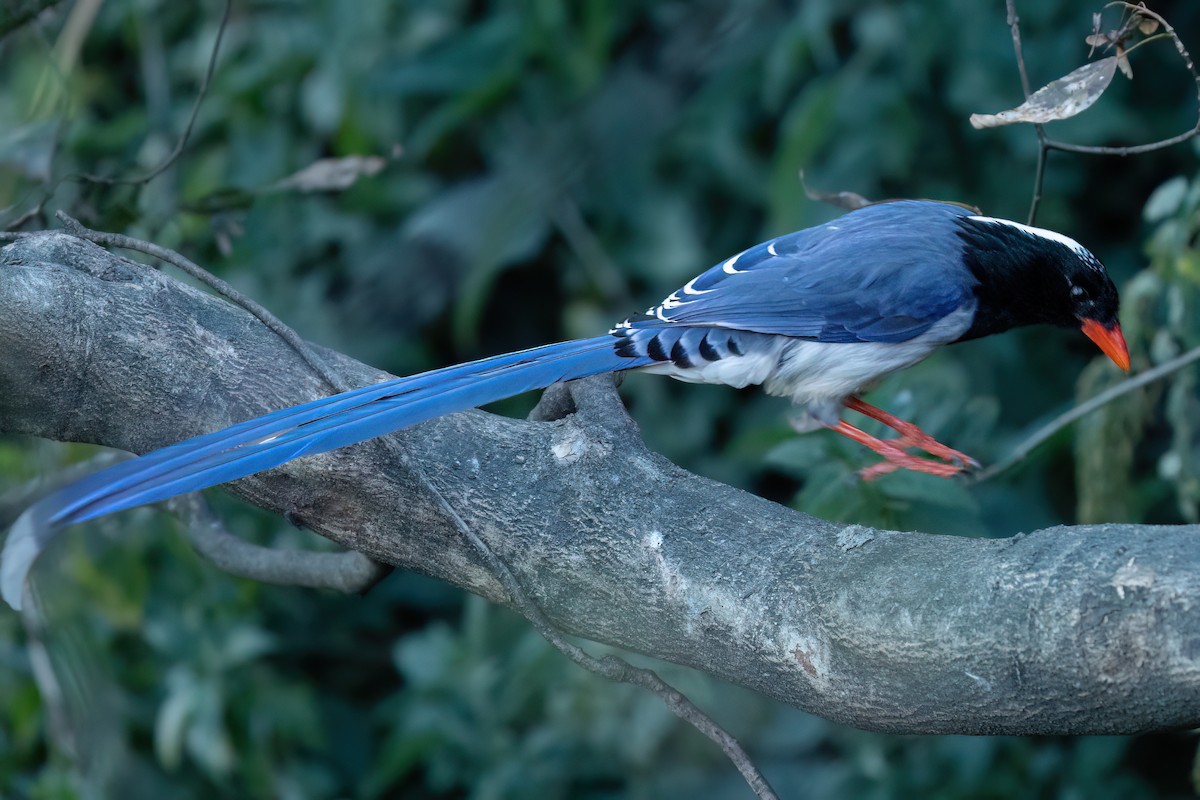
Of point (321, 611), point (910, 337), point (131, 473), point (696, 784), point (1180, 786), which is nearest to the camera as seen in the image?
point (131, 473)

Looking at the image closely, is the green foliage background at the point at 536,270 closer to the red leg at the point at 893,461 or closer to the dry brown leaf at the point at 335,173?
the dry brown leaf at the point at 335,173

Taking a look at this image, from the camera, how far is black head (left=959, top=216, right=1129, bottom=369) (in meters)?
2.15

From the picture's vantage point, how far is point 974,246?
2180mm

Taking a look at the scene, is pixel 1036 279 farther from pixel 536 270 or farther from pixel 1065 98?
pixel 536 270

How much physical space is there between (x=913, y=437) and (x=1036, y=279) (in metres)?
0.37

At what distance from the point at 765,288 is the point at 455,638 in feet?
5.55

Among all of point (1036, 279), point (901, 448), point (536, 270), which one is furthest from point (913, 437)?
point (536, 270)

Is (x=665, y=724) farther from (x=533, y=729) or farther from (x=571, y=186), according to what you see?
(x=571, y=186)

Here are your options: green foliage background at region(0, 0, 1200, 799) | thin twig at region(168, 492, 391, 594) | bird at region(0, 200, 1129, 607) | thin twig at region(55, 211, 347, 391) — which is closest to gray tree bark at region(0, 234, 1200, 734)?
thin twig at region(55, 211, 347, 391)

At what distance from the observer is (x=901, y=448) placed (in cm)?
214

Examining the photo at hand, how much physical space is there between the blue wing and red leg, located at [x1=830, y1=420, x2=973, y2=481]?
177 mm

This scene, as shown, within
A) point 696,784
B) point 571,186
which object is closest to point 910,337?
point 571,186

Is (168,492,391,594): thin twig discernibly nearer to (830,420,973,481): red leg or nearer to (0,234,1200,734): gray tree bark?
(0,234,1200,734): gray tree bark

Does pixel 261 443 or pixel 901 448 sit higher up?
pixel 261 443
